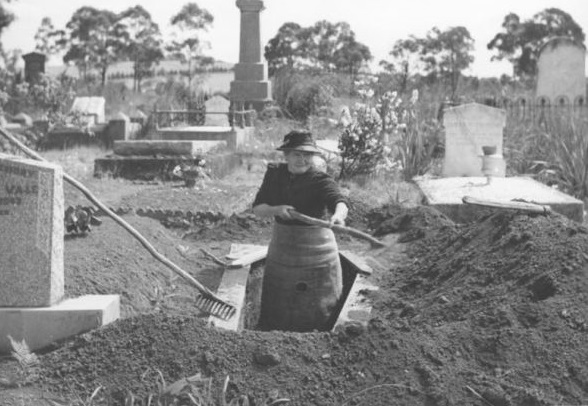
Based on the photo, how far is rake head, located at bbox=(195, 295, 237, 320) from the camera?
4.87 meters

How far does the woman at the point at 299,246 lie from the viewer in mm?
4980

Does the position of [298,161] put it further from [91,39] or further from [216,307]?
[91,39]

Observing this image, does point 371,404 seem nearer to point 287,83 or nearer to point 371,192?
point 371,192

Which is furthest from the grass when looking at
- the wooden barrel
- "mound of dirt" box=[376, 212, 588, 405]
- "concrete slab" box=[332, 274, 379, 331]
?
the wooden barrel

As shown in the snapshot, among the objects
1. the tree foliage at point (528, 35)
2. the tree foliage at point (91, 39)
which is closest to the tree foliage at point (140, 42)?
the tree foliage at point (91, 39)

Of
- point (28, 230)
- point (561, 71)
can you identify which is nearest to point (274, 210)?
point (28, 230)

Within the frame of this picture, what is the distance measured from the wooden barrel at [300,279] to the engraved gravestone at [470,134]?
22.3ft

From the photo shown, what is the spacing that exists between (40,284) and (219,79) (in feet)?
133

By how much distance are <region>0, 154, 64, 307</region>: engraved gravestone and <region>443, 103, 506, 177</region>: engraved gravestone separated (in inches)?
322

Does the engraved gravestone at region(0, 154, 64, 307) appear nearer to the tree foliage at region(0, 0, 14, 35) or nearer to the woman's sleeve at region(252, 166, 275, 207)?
the woman's sleeve at region(252, 166, 275, 207)

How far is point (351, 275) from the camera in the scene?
628cm

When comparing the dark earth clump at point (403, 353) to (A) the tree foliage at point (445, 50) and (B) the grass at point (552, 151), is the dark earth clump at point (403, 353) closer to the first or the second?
(B) the grass at point (552, 151)

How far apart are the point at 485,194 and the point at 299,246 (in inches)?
179

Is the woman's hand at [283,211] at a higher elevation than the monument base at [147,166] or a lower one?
higher
